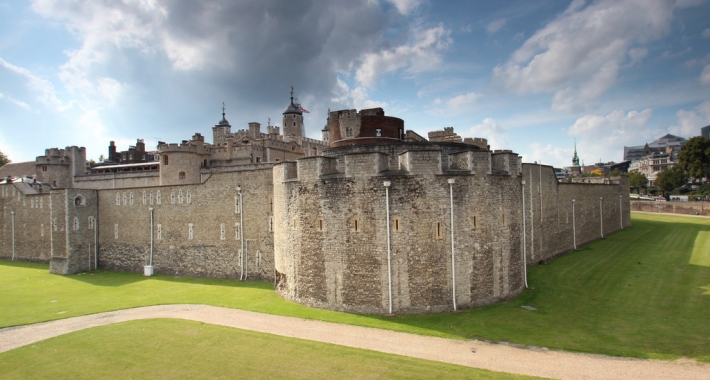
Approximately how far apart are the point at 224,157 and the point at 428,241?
27.9m

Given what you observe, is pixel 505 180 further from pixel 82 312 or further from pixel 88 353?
pixel 82 312

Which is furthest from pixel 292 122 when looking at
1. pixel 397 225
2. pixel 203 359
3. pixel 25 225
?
pixel 203 359

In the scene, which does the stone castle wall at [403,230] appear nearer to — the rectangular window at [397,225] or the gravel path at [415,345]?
the rectangular window at [397,225]

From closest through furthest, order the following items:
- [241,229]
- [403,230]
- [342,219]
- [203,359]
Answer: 1. [203,359]
2. [403,230]
3. [342,219]
4. [241,229]

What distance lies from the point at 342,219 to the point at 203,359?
7.37 m

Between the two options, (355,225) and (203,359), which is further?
(355,225)

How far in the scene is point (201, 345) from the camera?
45.5 feet

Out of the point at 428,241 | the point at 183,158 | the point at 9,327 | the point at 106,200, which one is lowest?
the point at 9,327

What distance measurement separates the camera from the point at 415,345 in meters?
13.2

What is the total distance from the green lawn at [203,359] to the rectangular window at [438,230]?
18.1 feet

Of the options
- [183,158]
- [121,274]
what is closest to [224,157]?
[183,158]

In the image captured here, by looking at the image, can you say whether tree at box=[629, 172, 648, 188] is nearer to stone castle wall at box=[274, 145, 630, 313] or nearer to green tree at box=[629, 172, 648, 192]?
green tree at box=[629, 172, 648, 192]

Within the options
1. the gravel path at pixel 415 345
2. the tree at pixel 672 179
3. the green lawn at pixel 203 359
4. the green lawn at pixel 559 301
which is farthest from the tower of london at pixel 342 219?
the tree at pixel 672 179

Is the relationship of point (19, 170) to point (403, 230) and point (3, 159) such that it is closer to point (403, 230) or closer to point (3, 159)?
point (3, 159)
